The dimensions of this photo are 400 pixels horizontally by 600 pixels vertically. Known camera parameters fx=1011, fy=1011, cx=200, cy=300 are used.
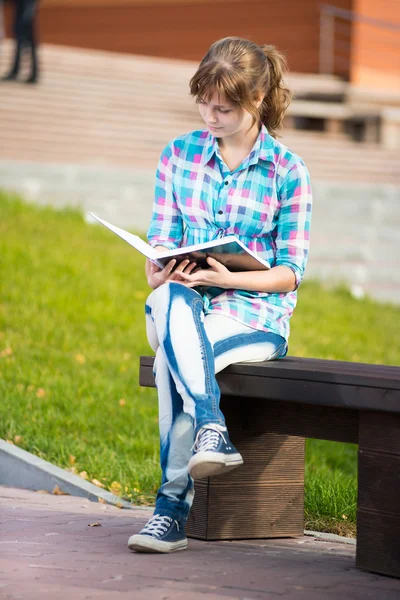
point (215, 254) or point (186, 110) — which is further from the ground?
point (186, 110)

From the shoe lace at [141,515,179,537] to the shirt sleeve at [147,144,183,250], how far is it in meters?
0.98

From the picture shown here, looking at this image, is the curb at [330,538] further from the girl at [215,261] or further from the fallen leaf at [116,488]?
the fallen leaf at [116,488]

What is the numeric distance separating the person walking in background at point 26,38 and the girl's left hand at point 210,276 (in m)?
9.96

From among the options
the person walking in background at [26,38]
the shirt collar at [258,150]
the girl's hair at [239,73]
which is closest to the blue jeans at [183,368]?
the shirt collar at [258,150]

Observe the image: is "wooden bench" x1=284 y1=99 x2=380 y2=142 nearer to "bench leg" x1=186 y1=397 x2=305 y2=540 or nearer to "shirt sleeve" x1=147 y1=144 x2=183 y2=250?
"shirt sleeve" x1=147 y1=144 x2=183 y2=250

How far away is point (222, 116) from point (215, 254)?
0.49 metres

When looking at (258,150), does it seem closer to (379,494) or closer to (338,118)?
(379,494)

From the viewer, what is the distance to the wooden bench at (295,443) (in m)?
2.99

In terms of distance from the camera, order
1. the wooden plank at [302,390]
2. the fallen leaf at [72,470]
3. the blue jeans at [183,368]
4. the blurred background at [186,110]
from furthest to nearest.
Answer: the blurred background at [186,110]
the fallen leaf at [72,470]
the blue jeans at [183,368]
the wooden plank at [302,390]

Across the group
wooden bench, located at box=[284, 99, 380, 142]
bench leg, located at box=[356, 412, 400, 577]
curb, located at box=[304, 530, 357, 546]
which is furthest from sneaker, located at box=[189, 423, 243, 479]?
wooden bench, located at box=[284, 99, 380, 142]

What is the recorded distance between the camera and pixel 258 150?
3.54m

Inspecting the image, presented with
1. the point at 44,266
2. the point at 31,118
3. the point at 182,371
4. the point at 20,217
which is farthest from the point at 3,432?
the point at 31,118

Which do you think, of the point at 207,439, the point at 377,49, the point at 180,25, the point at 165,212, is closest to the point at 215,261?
the point at 165,212

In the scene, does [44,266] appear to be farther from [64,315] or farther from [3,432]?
[3,432]
